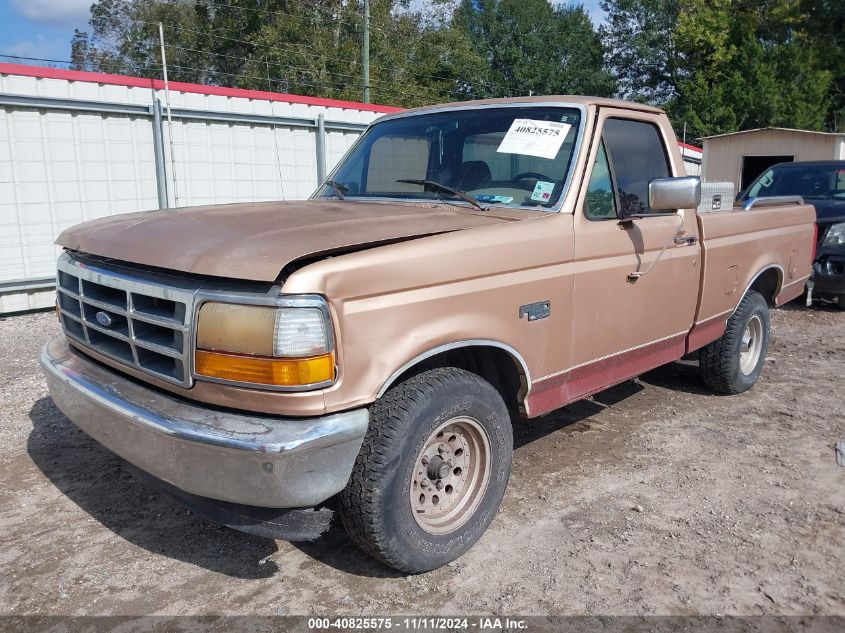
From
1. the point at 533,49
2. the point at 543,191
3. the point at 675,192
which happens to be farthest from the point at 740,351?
the point at 533,49

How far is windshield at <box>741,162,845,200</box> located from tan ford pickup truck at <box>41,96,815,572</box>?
19.8ft

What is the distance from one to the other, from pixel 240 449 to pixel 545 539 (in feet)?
5.39

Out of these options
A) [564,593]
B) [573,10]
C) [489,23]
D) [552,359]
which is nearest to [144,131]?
[552,359]

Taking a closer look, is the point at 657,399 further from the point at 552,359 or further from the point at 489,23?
the point at 489,23

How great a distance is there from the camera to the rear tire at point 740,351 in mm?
5145

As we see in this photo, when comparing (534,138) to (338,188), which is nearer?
(534,138)

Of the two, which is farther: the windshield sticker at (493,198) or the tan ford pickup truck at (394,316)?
the windshield sticker at (493,198)

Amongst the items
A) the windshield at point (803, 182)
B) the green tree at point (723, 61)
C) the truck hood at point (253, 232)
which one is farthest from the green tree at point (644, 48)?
the truck hood at point (253, 232)

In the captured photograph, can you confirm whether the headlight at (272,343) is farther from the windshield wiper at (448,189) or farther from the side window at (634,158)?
the side window at (634,158)

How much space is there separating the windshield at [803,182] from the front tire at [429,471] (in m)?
7.47

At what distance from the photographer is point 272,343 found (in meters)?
2.43

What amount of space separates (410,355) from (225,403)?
707 millimetres

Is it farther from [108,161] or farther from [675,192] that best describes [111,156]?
[675,192]

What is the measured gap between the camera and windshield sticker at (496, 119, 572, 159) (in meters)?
3.65
